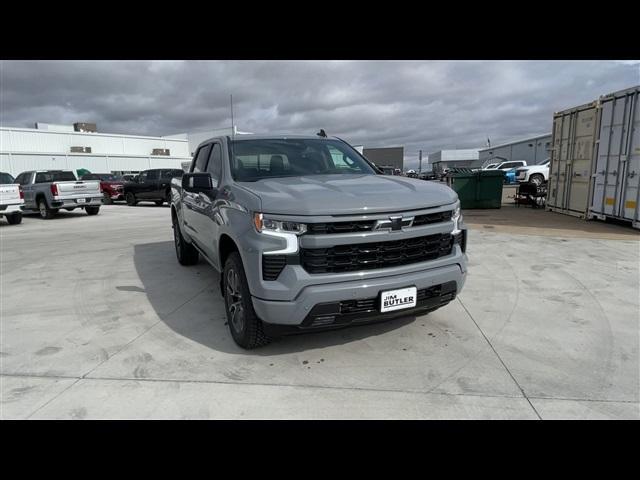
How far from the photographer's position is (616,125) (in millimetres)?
9703

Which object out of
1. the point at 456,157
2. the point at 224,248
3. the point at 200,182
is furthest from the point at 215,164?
the point at 456,157

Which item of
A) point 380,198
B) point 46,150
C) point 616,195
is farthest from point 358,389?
point 46,150

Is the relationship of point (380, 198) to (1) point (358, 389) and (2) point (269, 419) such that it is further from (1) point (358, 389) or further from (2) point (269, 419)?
(2) point (269, 419)

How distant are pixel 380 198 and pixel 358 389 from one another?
1399mm

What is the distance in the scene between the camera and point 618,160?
964 centimetres

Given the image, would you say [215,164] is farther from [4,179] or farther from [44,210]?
[44,210]

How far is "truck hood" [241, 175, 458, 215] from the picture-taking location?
289 cm

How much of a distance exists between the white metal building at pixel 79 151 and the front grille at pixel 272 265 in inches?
1366

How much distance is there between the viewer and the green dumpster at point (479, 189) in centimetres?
1413

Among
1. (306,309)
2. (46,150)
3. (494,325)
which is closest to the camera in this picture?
(306,309)

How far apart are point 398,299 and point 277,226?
104cm

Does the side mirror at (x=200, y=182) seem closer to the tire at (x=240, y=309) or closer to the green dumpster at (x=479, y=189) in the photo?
the tire at (x=240, y=309)

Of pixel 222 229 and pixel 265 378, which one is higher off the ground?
pixel 222 229

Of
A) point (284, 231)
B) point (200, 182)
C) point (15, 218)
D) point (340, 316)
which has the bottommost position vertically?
point (15, 218)
